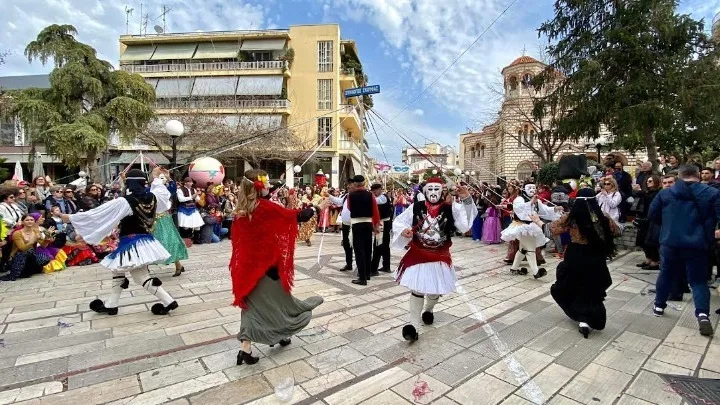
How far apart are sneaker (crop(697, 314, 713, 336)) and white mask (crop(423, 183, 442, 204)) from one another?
10.4 ft

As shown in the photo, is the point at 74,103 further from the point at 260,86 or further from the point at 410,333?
the point at 410,333

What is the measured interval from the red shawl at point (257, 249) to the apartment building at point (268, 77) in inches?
946

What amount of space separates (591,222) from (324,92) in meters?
28.9

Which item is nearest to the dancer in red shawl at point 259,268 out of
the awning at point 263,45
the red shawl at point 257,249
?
the red shawl at point 257,249

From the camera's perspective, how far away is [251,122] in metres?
24.1

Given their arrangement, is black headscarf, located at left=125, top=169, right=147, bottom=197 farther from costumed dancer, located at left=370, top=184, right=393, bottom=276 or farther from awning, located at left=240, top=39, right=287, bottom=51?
awning, located at left=240, top=39, right=287, bottom=51

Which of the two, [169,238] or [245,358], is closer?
[245,358]

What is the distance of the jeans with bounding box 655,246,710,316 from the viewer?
4.25 metres

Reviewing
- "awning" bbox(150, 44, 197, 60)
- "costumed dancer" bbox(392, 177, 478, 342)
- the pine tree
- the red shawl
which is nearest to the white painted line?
"costumed dancer" bbox(392, 177, 478, 342)

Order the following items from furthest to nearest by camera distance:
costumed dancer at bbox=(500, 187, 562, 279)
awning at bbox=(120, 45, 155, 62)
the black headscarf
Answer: awning at bbox=(120, 45, 155, 62) < costumed dancer at bbox=(500, 187, 562, 279) < the black headscarf

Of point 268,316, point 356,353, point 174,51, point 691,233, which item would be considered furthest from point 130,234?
point 174,51

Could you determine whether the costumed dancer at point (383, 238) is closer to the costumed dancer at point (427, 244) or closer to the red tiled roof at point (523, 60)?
the costumed dancer at point (427, 244)

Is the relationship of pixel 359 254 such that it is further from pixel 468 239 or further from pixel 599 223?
pixel 468 239

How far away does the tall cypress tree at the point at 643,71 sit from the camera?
502 inches
